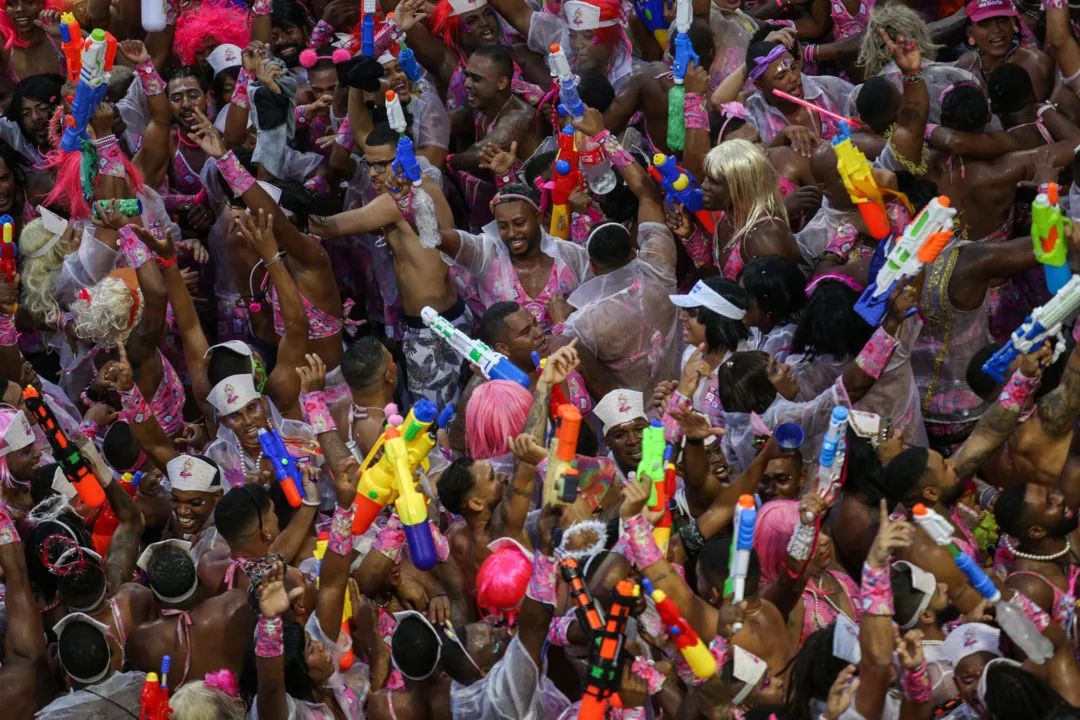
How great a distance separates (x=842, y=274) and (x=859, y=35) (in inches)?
83.2

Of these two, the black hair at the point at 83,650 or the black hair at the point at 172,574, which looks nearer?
the black hair at the point at 83,650

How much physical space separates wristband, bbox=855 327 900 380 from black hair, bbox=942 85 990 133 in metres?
1.24

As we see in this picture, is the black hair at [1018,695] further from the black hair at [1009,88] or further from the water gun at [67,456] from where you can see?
the water gun at [67,456]

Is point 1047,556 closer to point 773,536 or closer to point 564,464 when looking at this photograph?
point 773,536

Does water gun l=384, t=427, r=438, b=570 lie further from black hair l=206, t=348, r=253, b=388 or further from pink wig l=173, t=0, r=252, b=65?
pink wig l=173, t=0, r=252, b=65

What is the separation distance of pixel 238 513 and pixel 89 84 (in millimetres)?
2174

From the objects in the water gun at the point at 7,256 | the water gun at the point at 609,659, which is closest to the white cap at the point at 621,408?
the water gun at the point at 609,659

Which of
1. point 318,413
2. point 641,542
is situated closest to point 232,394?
point 318,413

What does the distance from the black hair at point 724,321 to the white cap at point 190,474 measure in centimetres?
199

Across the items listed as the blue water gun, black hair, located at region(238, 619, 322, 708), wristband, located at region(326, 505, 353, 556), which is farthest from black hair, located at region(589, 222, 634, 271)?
black hair, located at region(238, 619, 322, 708)

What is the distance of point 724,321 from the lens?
19.7 feet

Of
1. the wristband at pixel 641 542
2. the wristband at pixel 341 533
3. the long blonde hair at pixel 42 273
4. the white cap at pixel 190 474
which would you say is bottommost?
the long blonde hair at pixel 42 273

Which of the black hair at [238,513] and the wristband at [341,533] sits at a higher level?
the wristband at [341,533]

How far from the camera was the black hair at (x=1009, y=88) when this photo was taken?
6.50 metres
